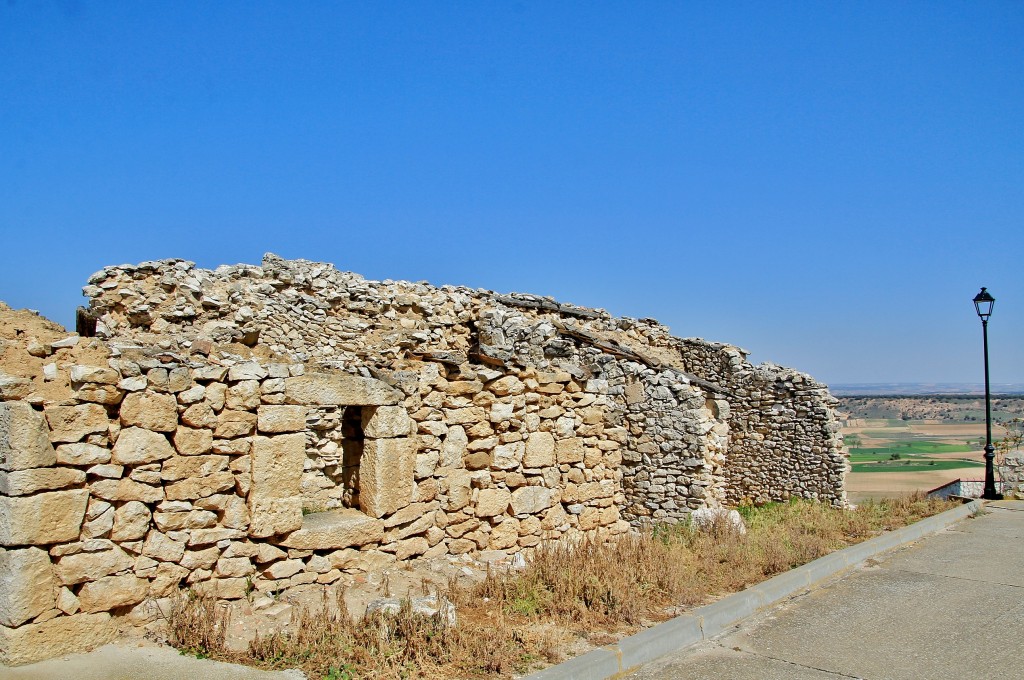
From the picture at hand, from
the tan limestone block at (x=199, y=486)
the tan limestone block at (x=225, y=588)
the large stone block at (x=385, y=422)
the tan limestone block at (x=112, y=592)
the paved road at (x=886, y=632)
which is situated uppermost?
the large stone block at (x=385, y=422)

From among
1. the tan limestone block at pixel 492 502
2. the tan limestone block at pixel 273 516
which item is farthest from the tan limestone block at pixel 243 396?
the tan limestone block at pixel 492 502

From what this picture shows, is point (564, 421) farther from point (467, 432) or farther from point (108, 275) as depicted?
point (108, 275)

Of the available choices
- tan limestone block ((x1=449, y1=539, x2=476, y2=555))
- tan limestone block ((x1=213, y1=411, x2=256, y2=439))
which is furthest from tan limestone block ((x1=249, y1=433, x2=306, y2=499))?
tan limestone block ((x1=449, y1=539, x2=476, y2=555))

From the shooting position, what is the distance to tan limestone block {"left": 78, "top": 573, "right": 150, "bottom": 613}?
4.52 meters

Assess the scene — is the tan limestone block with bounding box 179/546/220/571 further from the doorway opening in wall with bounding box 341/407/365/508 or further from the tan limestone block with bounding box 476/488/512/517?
the tan limestone block with bounding box 476/488/512/517

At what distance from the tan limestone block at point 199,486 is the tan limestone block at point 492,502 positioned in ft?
8.83

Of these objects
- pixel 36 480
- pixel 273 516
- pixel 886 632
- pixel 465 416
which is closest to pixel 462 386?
pixel 465 416

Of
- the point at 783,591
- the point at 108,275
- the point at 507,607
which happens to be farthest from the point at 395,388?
the point at 108,275

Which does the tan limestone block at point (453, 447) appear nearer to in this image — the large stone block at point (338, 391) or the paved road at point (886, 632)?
the large stone block at point (338, 391)

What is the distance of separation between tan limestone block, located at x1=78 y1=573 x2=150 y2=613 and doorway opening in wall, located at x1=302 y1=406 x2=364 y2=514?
2114 mm

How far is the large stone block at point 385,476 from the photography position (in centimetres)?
630

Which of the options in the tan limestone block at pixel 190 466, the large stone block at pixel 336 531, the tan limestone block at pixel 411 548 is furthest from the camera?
the tan limestone block at pixel 411 548

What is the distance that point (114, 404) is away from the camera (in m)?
4.75

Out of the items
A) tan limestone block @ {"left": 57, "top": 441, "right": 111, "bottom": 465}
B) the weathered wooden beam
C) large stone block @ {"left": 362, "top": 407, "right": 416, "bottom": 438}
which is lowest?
tan limestone block @ {"left": 57, "top": 441, "right": 111, "bottom": 465}
